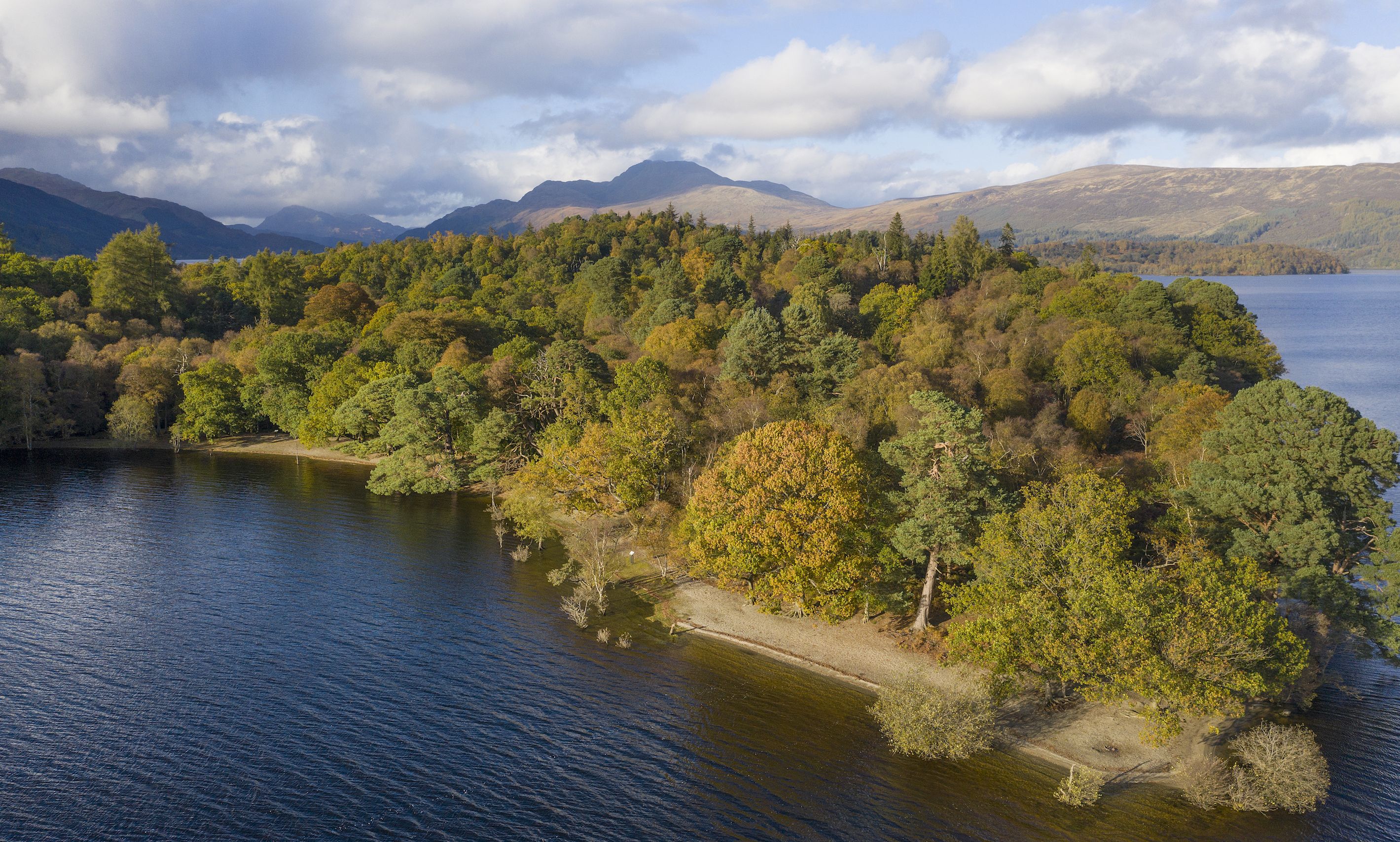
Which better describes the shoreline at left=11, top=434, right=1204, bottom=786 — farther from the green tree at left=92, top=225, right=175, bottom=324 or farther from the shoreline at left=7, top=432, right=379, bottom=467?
the green tree at left=92, top=225, right=175, bottom=324

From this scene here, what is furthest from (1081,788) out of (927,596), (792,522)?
(792,522)

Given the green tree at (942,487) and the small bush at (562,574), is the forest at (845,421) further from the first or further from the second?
the small bush at (562,574)

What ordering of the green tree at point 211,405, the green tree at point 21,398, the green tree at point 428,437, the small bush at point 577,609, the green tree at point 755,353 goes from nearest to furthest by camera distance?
the small bush at point 577,609 → the green tree at point 428,437 → the green tree at point 755,353 → the green tree at point 21,398 → the green tree at point 211,405

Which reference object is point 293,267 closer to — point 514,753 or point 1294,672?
point 514,753

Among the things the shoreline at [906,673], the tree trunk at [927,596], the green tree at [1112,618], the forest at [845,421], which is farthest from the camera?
the tree trunk at [927,596]

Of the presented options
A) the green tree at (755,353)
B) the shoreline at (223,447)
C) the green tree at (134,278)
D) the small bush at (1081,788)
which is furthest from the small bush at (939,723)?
the green tree at (134,278)

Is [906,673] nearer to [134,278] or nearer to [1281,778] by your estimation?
[1281,778]
